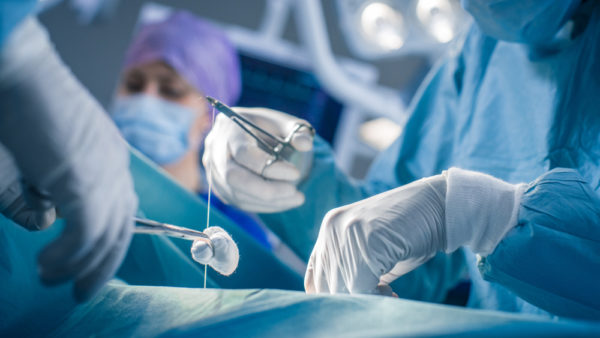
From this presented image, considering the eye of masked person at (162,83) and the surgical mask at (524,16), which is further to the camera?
the eye of masked person at (162,83)

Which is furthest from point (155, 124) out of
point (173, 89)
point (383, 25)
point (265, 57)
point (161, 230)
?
point (161, 230)

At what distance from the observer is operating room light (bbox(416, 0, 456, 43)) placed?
1.64 meters

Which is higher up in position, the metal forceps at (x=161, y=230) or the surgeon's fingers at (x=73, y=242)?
the surgeon's fingers at (x=73, y=242)

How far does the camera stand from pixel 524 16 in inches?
34.7

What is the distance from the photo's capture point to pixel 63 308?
2.48 feet

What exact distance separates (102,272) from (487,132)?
949 millimetres

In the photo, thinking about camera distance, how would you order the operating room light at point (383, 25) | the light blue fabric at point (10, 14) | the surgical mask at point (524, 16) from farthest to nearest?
the operating room light at point (383, 25) → the surgical mask at point (524, 16) → the light blue fabric at point (10, 14)

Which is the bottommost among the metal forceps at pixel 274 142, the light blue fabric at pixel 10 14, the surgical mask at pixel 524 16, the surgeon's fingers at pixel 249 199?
the surgeon's fingers at pixel 249 199

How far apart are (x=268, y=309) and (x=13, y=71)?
0.40 metres

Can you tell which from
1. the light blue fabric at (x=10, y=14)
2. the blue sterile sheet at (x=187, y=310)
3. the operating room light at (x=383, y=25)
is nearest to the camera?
the light blue fabric at (x=10, y=14)

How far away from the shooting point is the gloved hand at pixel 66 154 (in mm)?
418

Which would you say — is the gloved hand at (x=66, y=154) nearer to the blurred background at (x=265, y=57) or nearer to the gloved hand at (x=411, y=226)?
the gloved hand at (x=411, y=226)

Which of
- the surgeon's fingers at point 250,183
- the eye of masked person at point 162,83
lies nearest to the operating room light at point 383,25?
the eye of masked person at point 162,83

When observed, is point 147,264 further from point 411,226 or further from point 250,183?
point 411,226
